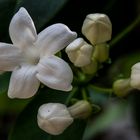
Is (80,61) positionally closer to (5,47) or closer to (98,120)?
(5,47)

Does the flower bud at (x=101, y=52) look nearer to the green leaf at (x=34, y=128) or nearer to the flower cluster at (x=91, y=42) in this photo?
the flower cluster at (x=91, y=42)

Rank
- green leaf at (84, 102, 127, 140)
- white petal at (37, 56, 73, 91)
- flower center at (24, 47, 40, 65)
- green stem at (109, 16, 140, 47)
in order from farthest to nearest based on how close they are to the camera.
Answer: green leaf at (84, 102, 127, 140) < green stem at (109, 16, 140, 47) < flower center at (24, 47, 40, 65) < white petal at (37, 56, 73, 91)

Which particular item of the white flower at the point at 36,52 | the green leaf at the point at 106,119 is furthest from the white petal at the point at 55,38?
the green leaf at the point at 106,119

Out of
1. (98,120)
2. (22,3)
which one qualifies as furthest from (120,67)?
(22,3)

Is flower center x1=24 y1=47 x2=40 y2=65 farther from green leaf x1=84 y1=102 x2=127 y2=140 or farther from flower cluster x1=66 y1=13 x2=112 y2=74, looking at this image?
green leaf x1=84 y1=102 x2=127 y2=140

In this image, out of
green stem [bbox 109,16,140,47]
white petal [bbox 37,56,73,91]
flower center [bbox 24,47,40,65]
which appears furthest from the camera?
green stem [bbox 109,16,140,47]

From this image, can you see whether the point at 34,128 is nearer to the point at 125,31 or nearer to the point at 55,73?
the point at 55,73

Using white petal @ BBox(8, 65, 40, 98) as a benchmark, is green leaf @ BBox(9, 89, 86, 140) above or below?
below

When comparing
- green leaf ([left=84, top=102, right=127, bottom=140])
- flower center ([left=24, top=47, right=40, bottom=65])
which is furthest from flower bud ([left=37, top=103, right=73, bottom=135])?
green leaf ([left=84, top=102, right=127, bottom=140])
